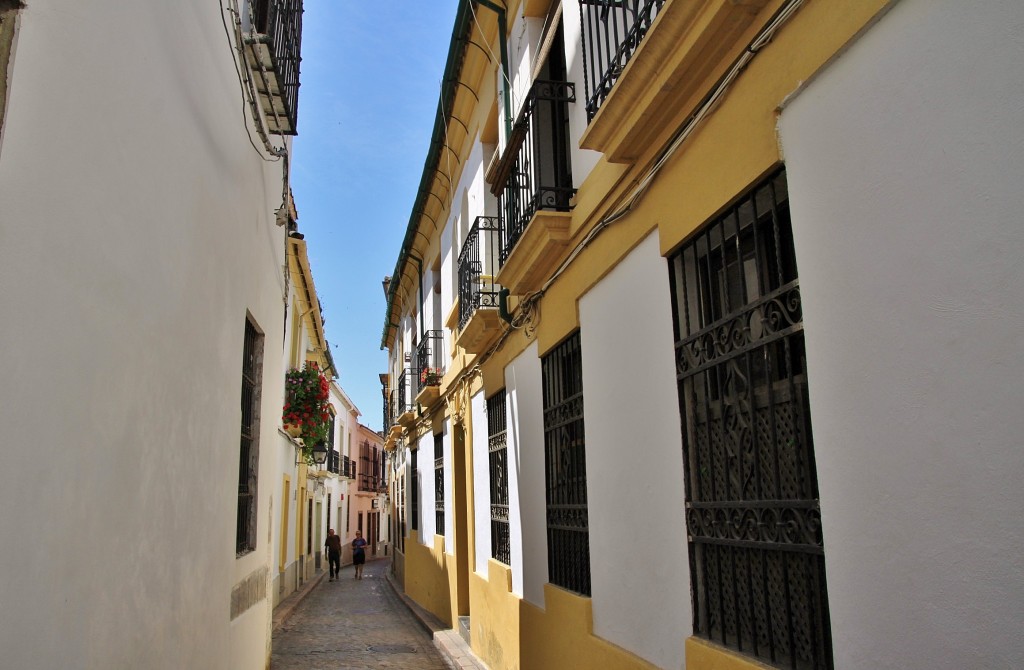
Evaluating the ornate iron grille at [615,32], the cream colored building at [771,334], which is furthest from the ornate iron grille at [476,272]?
the ornate iron grille at [615,32]

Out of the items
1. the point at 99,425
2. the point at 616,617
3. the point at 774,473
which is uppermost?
the point at 99,425

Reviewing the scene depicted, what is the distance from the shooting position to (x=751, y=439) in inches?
129

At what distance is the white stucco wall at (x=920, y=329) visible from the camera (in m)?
2.00

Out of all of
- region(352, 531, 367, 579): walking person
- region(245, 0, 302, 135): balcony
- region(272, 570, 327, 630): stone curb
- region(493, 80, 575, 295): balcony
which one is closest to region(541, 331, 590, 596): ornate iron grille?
region(493, 80, 575, 295): balcony

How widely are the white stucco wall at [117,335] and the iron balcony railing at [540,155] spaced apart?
1.97 metres

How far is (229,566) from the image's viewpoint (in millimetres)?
5238

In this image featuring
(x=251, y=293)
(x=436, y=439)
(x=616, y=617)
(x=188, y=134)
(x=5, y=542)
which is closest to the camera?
(x=5, y=542)

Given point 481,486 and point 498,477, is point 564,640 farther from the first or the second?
point 481,486

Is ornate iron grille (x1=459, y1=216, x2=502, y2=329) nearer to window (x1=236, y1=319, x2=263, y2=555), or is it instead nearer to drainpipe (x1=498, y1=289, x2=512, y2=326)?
drainpipe (x1=498, y1=289, x2=512, y2=326)

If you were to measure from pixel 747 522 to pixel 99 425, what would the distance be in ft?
7.70

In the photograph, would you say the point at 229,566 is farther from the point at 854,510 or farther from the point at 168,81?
the point at 854,510

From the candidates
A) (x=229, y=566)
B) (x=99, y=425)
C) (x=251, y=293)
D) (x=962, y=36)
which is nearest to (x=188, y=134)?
(x=99, y=425)

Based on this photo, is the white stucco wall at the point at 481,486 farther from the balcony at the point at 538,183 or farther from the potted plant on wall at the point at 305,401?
the potted plant on wall at the point at 305,401

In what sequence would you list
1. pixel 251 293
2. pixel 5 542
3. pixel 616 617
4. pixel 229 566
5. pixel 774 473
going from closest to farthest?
1. pixel 5 542
2. pixel 774 473
3. pixel 616 617
4. pixel 229 566
5. pixel 251 293
